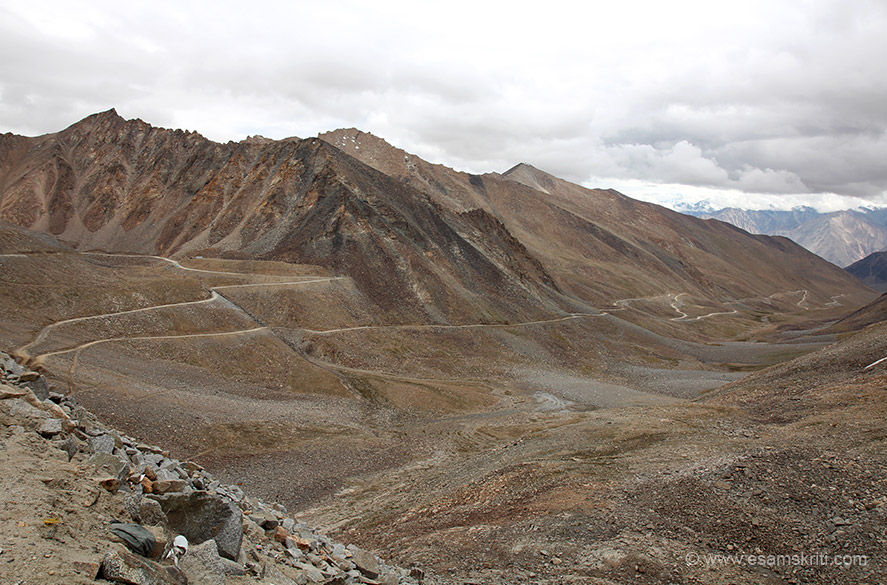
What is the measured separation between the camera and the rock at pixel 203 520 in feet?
31.8

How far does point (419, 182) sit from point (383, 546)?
121997 millimetres

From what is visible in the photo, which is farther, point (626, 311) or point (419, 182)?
point (419, 182)

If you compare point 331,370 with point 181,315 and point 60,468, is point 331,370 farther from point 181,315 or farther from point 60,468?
point 60,468

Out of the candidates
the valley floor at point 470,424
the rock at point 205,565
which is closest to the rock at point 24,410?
the rock at point 205,565

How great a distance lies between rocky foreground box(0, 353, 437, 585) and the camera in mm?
6980

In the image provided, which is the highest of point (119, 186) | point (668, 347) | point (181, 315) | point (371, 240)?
point (119, 186)

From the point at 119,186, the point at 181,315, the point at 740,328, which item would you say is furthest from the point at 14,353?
the point at 740,328

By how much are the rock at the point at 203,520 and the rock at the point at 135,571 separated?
194cm

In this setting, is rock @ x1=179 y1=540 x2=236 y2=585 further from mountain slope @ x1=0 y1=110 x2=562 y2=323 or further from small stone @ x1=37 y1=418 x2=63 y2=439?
mountain slope @ x1=0 y1=110 x2=562 y2=323

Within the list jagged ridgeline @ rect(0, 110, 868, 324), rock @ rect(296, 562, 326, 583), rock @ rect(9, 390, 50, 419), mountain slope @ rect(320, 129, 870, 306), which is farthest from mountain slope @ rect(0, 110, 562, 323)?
rock @ rect(296, 562, 326, 583)

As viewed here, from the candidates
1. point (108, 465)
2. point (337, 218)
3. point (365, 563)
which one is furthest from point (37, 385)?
point (337, 218)

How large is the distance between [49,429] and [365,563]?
754cm

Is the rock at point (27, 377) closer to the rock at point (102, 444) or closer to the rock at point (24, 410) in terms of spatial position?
the rock at point (24, 410)

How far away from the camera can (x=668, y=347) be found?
8038cm
